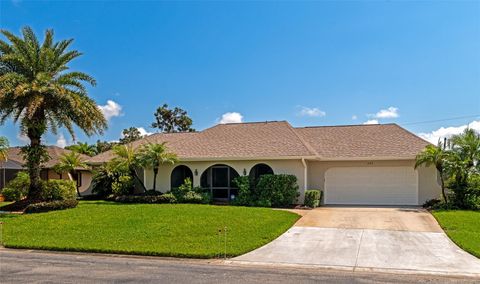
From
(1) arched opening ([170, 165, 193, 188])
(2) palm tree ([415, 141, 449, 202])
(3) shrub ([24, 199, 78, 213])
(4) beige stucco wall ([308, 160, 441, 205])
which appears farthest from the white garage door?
(3) shrub ([24, 199, 78, 213])

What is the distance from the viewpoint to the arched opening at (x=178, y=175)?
26062 millimetres

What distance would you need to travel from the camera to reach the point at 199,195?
24.0 meters

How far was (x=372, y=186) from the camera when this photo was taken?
24.7 m

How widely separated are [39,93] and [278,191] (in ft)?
Answer: 41.1

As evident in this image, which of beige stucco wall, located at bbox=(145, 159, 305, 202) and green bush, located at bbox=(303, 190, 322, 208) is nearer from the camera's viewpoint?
green bush, located at bbox=(303, 190, 322, 208)

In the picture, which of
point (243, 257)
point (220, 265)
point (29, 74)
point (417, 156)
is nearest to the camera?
point (220, 265)

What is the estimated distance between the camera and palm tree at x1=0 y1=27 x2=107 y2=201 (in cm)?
1975

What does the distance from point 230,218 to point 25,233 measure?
745 centimetres

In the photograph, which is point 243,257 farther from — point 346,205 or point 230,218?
point 346,205

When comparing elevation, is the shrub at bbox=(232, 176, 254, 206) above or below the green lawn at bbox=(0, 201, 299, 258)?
above

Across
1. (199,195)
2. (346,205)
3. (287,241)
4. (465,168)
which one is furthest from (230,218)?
(465,168)

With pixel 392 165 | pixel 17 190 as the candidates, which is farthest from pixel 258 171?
pixel 17 190

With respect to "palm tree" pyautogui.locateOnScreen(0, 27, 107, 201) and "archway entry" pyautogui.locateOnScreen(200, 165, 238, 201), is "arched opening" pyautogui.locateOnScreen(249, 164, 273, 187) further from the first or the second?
"palm tree" pyautogui.locateOnScreen(0, 27, 107, 201)

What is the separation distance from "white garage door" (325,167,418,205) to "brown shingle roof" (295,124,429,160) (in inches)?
37.5
